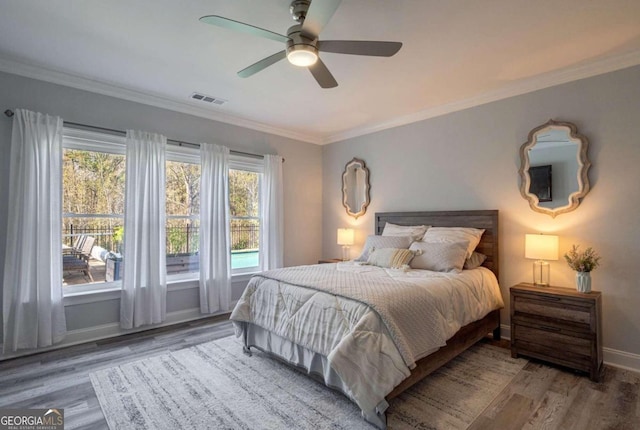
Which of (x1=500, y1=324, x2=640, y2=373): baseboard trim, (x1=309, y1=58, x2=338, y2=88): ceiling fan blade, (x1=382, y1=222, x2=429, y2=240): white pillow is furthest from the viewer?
(x1=382, y1=222, x2=429, y2=240): white pillow

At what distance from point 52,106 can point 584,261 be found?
17.0ft

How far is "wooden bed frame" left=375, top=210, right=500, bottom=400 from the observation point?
2301 mm

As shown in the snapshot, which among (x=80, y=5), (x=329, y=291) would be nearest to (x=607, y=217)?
(x=329, y=291)

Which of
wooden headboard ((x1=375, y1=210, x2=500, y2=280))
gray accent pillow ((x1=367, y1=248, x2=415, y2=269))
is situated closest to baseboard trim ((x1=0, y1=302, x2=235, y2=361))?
gray accent pillow ((x1=367, y1=248, x2=415, y2=269))

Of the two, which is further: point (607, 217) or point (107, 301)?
point (107, 301)

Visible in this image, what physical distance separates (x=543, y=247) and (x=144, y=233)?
4.11 m

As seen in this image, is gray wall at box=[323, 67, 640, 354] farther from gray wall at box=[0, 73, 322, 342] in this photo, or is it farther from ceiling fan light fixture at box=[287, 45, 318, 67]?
ceiling fan light fixture at box=[287, 45, 318, 67]

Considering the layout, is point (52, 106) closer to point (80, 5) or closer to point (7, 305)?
point (80, 5)

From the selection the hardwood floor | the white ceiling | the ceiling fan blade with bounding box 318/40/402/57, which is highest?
the white ceiling

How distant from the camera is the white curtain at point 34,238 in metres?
2.87

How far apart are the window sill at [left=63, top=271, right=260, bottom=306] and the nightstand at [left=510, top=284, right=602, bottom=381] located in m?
3.67

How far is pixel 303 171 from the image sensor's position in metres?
5.33

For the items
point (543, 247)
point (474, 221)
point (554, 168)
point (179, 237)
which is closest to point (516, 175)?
point (554, 168)

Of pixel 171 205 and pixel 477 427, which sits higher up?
pixel 171 205
